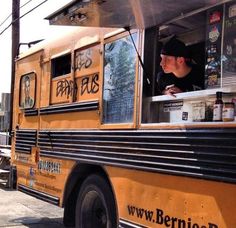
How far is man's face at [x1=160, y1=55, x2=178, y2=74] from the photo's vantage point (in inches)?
191

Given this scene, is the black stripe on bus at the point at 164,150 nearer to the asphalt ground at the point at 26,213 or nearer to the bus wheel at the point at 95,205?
the bus wheel at the point at 95,205

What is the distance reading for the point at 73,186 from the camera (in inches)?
254

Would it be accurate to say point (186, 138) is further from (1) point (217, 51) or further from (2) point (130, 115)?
(2) point (130, 115)

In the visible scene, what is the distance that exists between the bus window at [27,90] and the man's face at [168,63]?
3521mm

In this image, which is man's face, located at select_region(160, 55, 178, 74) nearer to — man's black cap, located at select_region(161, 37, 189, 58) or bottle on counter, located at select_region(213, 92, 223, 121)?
man's black cap, located at select_region(161, 37, 189, 58)

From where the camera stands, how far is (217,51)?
4.20 metres

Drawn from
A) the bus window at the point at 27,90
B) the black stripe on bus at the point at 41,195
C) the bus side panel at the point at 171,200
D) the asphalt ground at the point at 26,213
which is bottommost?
the asphalt ground at the point at 26,213

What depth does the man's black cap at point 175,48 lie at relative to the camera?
4.82m

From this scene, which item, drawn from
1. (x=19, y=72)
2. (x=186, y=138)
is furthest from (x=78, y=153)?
(x=19, y=72)

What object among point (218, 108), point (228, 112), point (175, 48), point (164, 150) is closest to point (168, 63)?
point (175, 48)

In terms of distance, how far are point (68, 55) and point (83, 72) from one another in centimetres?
69

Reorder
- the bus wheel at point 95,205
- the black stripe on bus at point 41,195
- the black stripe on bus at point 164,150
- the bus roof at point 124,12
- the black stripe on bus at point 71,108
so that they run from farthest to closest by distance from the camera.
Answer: the black stripe on bus at point 41,195 → the black stripe on bus at point 71,108 → the bus wheel at point 95,205 → the bus roof at point 124,12 → the black stripe on bus at point 164,150

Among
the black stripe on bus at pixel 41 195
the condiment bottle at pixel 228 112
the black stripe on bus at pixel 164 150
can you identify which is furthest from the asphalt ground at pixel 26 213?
the condiment bottle at pixel 228 112

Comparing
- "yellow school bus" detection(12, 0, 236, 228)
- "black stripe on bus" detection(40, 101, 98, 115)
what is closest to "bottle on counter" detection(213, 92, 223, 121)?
"yellow school bus" detection(12, 0, 236, 228)
